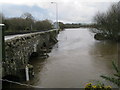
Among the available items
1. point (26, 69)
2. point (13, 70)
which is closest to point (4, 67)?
point (13, 70)

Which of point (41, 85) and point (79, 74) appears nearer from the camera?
point (41, 85)

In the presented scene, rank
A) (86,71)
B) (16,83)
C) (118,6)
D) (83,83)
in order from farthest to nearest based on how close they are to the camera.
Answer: (118,6)
(86,71)
(83,83)
(16,83)

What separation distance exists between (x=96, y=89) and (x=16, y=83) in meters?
4.59

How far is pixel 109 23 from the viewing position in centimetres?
2253

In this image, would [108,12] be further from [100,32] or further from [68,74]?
[68,74]

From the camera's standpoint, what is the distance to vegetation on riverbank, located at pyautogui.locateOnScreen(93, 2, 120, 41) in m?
21.2

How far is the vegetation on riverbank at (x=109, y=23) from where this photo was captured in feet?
69.7

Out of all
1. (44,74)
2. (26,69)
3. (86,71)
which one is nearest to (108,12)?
(86,71)

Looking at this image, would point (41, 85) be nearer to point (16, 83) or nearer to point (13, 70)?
point (16, 83)

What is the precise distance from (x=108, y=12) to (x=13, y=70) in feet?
70.5

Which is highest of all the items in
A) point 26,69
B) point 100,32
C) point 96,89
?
point 100,32

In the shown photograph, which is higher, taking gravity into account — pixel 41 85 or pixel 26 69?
pixel 26 69

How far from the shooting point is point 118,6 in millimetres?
21203

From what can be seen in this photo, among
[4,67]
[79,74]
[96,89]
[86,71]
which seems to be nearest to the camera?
[96,89]
